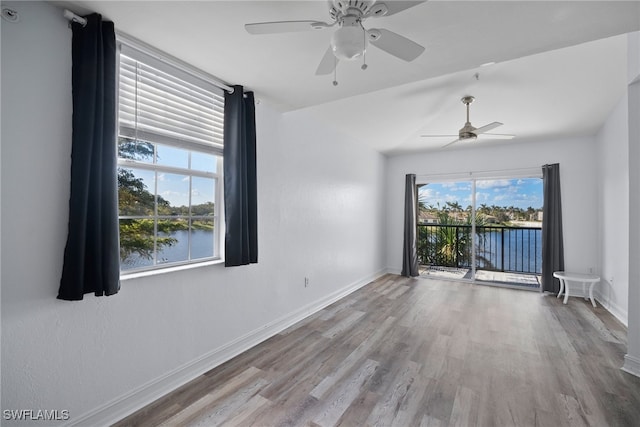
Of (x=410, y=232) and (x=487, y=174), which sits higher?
(x=487, y=174)

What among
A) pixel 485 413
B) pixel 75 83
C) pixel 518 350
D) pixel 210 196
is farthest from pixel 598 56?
pixel 75 83

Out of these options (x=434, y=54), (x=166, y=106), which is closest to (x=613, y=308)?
(x=434, y=54)

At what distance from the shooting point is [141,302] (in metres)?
1.80

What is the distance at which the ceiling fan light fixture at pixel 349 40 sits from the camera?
119 cm

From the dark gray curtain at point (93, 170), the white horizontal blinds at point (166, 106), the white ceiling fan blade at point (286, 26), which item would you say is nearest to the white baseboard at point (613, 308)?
the white ceiling fan blade at point (286, 26)

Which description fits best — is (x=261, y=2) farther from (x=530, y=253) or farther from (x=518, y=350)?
(x=530, y=253)

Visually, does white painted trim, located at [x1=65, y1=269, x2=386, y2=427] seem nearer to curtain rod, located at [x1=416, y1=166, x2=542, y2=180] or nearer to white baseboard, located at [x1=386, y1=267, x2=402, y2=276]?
white baseboard, located at [x1=386, y1=267, x2=402, y2=276]

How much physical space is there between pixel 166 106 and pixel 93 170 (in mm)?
747

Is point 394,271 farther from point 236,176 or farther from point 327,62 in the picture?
point 327,62

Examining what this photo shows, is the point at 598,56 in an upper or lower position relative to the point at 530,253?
upper

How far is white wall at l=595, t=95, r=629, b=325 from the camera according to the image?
120 inches

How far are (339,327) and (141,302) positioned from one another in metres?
2.00

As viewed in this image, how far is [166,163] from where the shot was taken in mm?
2055

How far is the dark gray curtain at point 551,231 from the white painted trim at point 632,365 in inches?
97.0
